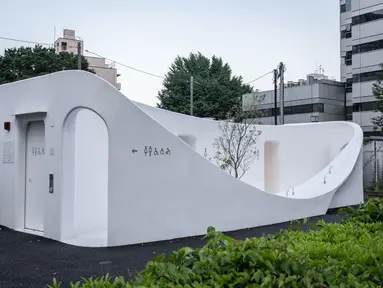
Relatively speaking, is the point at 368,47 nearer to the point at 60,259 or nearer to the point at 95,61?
the point at 95,61

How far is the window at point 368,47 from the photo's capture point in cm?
3428

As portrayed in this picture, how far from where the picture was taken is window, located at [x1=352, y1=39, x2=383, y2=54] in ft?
112

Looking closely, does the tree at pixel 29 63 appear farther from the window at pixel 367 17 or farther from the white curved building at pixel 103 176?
the window at pixel 367 17

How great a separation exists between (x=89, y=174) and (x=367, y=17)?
33.1 meters

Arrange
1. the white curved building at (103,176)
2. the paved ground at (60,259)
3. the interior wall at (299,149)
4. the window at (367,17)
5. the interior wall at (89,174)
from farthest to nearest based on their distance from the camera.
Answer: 1. the window at (367,17)
2. the interior wall at (299,149)
3. the interior wall at (89,174)
4. the white curved building at (103,176)
5. the paved ground at (60,259)

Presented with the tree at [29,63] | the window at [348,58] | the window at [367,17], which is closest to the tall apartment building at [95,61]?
the tree at [29,63]

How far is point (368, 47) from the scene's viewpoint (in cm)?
3512

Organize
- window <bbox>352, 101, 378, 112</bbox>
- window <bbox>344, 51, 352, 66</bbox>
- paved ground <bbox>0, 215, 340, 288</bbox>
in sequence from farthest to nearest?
window <bbox>344, 51, 352, 66</bbox>
window <bbox>352, 101, 378, 112</bbox>
paved ground <bbox>0, 215, 340, 288</bbox>

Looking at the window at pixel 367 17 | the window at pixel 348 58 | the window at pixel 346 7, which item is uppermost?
the window at pixel 346 7

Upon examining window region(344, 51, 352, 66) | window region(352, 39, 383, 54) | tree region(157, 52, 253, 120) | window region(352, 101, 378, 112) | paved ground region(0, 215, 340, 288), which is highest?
window region(344, 51, 352, 66)

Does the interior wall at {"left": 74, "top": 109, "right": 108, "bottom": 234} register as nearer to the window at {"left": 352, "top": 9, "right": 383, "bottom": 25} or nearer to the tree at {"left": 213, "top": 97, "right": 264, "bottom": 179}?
the tree at {"left": 213, "top": 97, "right": 264, "bottom": 179}

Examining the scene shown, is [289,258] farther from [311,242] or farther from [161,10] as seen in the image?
[161,10]

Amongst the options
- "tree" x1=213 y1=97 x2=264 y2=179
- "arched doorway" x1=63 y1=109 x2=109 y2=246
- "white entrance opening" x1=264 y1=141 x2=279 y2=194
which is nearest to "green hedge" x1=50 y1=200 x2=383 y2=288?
"arched doorway" x1=63 y1=109 x2=109 y2=246

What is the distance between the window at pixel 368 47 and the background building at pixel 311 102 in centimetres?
413
